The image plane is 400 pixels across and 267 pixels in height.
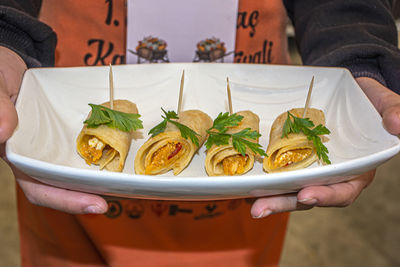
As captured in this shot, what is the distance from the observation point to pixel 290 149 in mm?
1659

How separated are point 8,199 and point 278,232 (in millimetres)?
2894

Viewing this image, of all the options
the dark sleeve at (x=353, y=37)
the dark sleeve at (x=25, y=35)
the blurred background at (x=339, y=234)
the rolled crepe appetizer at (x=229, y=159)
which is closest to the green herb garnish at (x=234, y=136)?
the rolled crepe appetizer at (x=229, y=159)

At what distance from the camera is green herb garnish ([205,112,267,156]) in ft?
5.03

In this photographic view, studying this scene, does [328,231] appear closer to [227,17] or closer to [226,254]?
[226,254]

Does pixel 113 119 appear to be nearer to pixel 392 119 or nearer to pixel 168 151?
pixel 168 151

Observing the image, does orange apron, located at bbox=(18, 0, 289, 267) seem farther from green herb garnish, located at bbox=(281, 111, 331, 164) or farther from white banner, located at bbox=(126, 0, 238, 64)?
green herb garnish, located at bbox=(281, 111, 331, 164)

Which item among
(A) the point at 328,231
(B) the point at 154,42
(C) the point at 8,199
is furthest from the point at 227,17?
(C) the point at 8,199

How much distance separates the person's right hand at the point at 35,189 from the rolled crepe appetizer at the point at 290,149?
2.31 ft

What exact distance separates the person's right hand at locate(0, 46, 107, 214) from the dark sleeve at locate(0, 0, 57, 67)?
15cm

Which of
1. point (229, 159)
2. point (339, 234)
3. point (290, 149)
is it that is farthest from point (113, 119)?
point (339, 234)

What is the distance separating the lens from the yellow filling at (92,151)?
5.24 ft

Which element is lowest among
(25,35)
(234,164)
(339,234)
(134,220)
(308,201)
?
(339,234)

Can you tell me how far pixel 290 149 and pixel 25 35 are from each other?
1241mm

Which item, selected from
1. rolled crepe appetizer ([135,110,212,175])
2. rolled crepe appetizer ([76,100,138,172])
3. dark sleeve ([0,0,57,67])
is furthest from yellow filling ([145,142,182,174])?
dark sleeve ([0,0,57,67])
